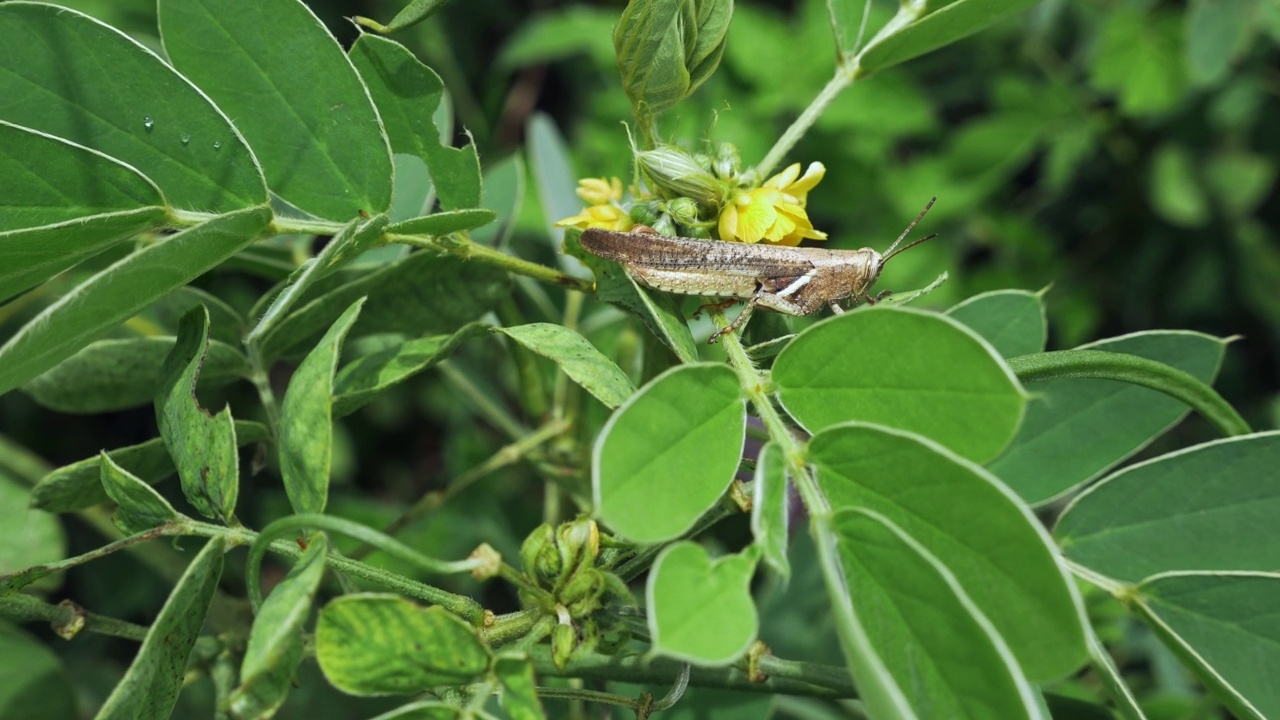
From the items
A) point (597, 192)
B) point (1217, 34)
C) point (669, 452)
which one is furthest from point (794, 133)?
point (1217, 34)

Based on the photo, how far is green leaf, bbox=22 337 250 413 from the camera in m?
1.42

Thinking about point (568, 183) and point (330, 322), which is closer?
point (330, 322)

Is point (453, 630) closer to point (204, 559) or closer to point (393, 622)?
point (393, 622)

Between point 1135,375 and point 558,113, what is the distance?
9.78ft

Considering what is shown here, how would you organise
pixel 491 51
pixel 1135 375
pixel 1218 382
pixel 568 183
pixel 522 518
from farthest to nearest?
pixel 491 51, pixel 1218 382, pixel 522 518, pixel 568 183, pixel 1135 375

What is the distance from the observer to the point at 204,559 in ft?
3.30

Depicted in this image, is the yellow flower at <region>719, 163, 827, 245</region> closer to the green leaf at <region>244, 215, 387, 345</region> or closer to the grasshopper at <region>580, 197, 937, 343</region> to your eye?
the grasshopper at <region>580, 197, 937, 343</region>

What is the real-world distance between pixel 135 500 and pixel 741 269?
73 centimetres

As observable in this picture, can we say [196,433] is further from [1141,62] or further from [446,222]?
[1141,62]

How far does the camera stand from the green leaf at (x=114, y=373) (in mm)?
1425

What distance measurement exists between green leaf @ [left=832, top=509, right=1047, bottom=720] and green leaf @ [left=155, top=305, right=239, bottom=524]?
0.62 metres

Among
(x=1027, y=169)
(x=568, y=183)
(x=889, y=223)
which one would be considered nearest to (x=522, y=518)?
(x=568, y=183)

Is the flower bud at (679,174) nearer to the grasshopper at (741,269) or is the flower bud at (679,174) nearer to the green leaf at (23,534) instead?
the grasshopper at (741,269)

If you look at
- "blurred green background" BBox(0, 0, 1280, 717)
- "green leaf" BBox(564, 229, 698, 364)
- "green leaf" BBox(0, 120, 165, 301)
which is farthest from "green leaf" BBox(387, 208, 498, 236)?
"blurred green background" BBox(0, 0, 1280, 717)
